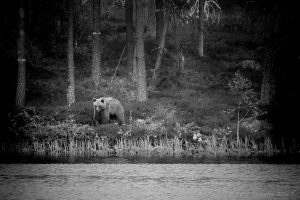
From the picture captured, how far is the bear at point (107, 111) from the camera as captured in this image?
26.8 m

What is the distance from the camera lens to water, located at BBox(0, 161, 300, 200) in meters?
14.4

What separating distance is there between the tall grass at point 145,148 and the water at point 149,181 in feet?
11.4

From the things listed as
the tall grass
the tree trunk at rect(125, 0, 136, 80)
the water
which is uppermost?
the tree trunk at rect(125, 0, 136, 80)

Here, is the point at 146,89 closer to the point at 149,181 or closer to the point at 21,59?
the point at 21,59

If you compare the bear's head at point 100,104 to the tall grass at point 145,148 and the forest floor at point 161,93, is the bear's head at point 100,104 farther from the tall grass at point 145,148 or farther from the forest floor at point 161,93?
the tall grass at point 145,148

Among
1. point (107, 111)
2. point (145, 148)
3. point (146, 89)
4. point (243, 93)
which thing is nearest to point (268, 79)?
point (243, 93)

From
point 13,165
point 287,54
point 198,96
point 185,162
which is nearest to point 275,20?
point 287,54

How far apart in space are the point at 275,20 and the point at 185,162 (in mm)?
11175

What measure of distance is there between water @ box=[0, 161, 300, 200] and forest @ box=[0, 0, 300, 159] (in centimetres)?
402

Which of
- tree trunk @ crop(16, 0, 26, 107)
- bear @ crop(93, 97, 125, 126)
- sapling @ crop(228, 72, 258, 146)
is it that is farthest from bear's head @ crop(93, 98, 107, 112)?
sapling @ crop(228, 72, 258, 146)

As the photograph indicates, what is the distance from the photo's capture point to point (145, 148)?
23.9m

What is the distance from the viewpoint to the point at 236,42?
146ft

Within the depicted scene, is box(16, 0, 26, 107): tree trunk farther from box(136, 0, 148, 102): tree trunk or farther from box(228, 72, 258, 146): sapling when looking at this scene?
box(228, 72, 258, 146): sapling

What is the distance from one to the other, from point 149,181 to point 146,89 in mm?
14352
